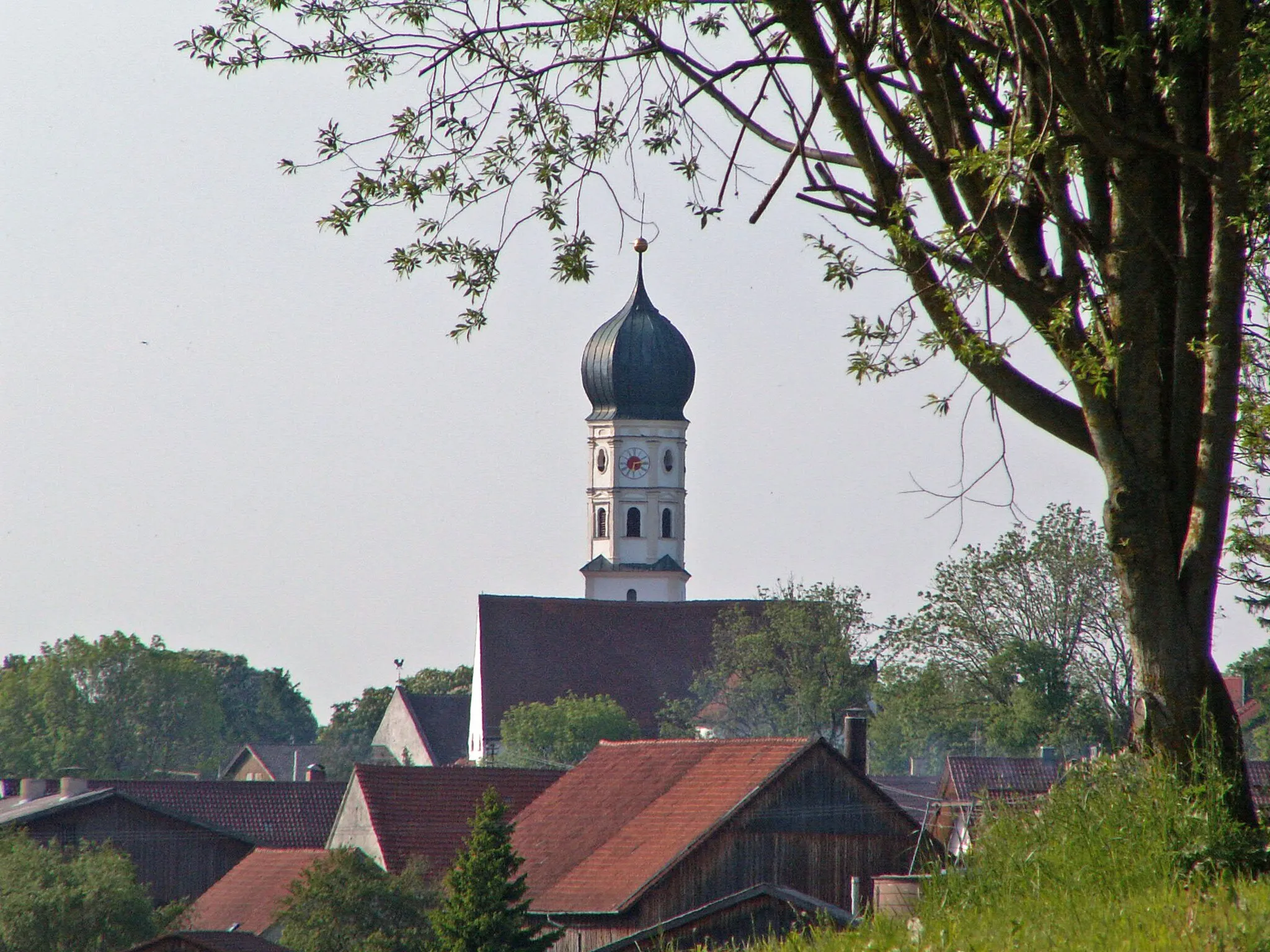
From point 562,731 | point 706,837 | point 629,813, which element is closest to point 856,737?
point 629,813

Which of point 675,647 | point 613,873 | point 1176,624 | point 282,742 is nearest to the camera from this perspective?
point 1176,624

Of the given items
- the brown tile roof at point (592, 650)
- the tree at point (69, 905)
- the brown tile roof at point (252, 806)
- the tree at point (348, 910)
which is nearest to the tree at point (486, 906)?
the tree at point (348, 910)

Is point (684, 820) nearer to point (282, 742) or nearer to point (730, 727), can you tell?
point (730, 727)

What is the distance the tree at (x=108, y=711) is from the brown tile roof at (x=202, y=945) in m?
75.5

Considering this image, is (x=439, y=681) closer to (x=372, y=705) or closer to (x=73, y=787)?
(x=372, y=705)

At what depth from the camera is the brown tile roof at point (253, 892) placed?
36406mm

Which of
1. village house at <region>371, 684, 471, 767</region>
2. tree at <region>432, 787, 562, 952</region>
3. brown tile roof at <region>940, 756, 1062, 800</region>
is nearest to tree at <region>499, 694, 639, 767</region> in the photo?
village house at <region>371, 684, 471, 767</region>

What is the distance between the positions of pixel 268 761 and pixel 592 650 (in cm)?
2764

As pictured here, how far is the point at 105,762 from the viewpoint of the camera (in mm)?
104938

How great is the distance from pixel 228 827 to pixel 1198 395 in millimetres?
42433

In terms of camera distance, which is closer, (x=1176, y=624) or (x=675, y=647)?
(x=1176, y=624)

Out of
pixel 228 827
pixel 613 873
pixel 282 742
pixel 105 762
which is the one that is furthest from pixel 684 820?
pixel 282 742

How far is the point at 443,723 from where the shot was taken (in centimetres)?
9594

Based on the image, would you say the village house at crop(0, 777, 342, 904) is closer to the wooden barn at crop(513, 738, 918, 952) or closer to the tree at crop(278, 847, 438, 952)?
the tree at crop(278, 847, 438, 952)
